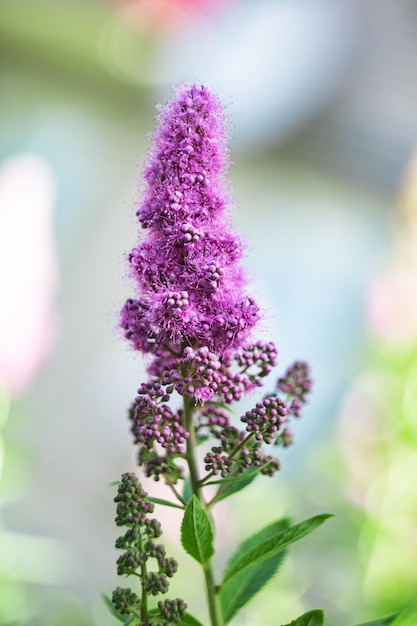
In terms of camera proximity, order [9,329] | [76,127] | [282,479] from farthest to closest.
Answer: [76,127] < [282,479] < [9,329]

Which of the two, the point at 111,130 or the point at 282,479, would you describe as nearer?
the point at 282,479

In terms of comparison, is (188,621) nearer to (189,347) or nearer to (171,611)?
(171,611)

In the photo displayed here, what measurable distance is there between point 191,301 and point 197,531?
6.3 inches

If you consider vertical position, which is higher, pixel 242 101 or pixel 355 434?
pixel 242 101

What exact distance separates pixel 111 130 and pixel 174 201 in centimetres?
293

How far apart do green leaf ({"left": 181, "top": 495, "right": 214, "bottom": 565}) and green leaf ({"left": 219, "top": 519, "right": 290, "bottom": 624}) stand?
7 cm

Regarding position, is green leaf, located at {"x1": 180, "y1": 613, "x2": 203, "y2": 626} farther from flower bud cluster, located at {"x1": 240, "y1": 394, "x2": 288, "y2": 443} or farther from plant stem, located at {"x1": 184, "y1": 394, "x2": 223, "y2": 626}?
flower bud cluster, located at {"x1": 240, "y1": 394, "x2": 288, "y2": 443}

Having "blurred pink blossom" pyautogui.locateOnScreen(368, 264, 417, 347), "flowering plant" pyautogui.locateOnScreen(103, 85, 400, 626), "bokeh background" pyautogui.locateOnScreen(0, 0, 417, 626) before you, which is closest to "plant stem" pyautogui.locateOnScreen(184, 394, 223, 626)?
"flowering plant" pyautogui.locateOnScreen(103, 85, 400, 626)

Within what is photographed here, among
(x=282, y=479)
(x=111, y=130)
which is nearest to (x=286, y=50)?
(x=111, y=130)

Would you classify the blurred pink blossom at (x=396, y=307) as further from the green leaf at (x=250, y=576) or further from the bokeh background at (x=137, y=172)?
the green leaf at (x=250, y=576)

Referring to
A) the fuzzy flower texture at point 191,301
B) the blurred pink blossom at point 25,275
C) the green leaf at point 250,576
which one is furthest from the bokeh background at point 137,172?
the fuzzy flower texture at point 191,301

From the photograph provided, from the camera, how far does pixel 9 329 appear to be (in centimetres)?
162

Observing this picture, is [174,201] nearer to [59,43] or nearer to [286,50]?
[286,50]

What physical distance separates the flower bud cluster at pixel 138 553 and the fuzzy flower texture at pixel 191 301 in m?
0.05
